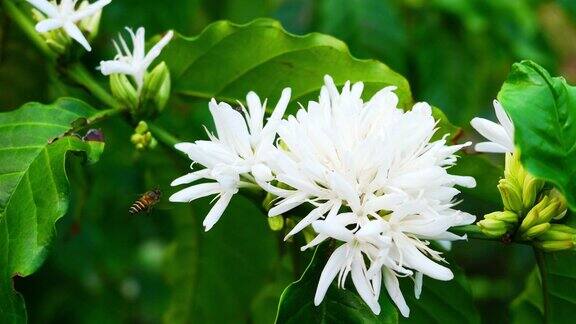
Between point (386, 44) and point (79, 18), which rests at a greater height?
point (79, 18)

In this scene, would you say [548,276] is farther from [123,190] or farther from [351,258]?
[123,190]

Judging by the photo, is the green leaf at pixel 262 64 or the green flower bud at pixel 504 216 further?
the green leaf at pixel 262 64

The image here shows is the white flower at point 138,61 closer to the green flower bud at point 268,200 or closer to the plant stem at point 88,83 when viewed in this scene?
the plant stem at point 88,83

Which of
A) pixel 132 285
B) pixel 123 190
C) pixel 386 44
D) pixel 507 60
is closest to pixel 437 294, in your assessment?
pixel 386 44

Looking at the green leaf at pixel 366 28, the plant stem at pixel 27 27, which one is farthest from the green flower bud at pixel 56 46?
the green leaf at pixel 366 28

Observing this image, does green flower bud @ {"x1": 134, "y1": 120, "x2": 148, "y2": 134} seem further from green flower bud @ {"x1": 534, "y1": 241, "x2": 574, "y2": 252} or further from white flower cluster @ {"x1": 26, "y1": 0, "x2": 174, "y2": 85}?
green flower bud @ {"x1": 534, "y1": 241, "x2": 574, "y2": 252}

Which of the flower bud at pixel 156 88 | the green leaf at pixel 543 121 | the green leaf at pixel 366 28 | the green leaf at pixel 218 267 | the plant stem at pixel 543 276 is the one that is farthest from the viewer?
the green leaf at pixel 366 28
